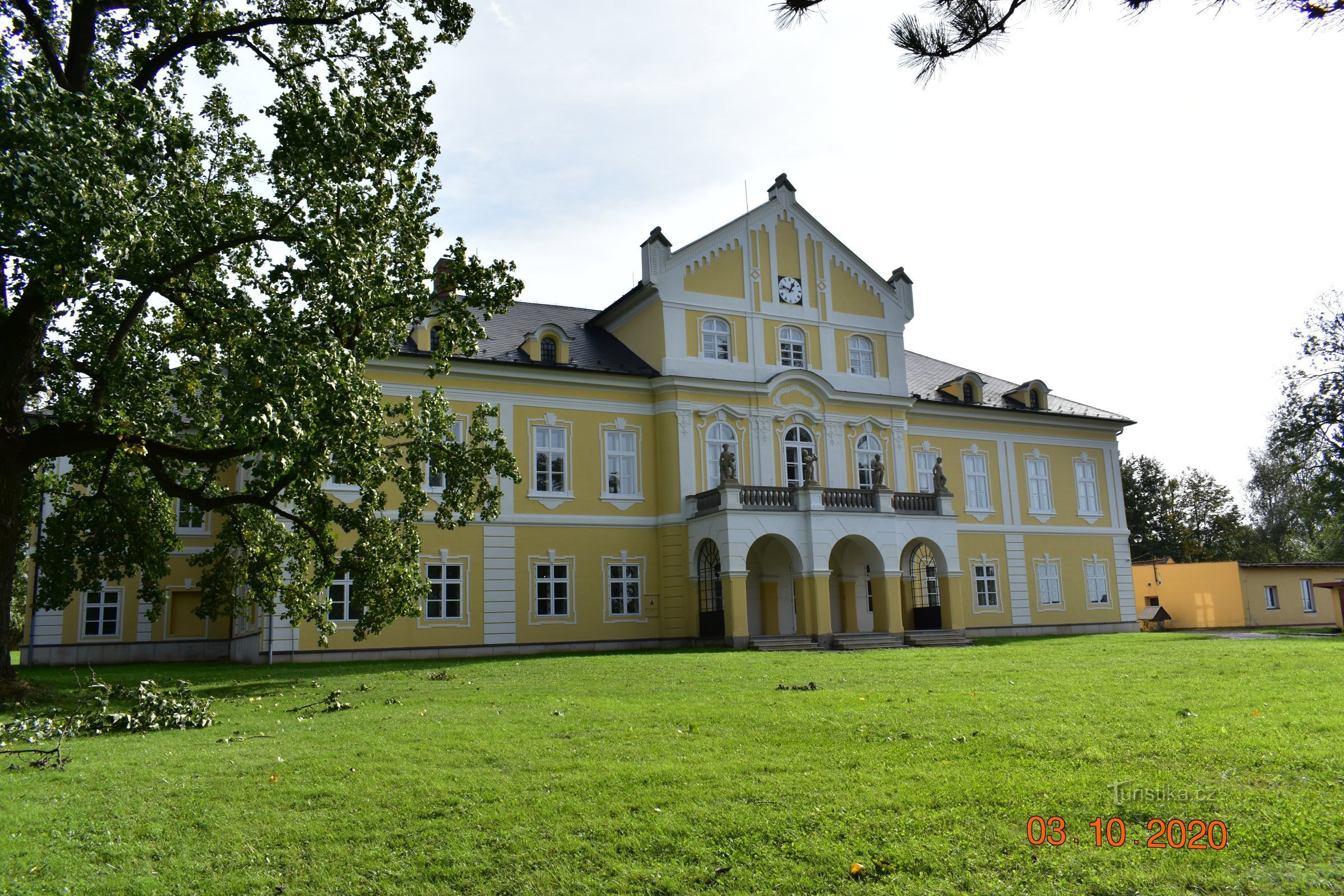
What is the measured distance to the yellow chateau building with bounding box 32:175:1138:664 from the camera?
91.7ft

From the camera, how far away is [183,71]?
1642 centimetres

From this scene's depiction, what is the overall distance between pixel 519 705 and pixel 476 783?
5.26 m

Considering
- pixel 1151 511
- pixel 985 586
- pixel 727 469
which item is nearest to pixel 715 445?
pixel 727 469

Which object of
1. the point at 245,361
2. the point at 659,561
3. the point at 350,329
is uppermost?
the point at 350,329

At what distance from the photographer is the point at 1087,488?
128 ft

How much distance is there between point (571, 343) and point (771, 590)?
1026cm

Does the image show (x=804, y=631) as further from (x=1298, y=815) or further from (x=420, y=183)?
(x=1298, y=815)

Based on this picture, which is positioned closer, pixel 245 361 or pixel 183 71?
pixel 245 361

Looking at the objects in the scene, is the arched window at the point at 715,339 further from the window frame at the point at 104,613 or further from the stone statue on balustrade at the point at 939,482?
the window frame at the point at 104,613

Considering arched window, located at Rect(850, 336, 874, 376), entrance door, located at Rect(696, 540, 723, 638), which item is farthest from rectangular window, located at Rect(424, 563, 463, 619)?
arched window, located at Rect(850, 336, 874, 376)

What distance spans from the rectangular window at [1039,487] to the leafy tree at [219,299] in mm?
25446

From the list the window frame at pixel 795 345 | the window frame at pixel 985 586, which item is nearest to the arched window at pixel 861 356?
the window frame at pixel 795 345

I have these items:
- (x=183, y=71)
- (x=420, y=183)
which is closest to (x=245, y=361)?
(x=420, y=183)

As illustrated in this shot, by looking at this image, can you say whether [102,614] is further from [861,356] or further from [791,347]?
[861,356]
